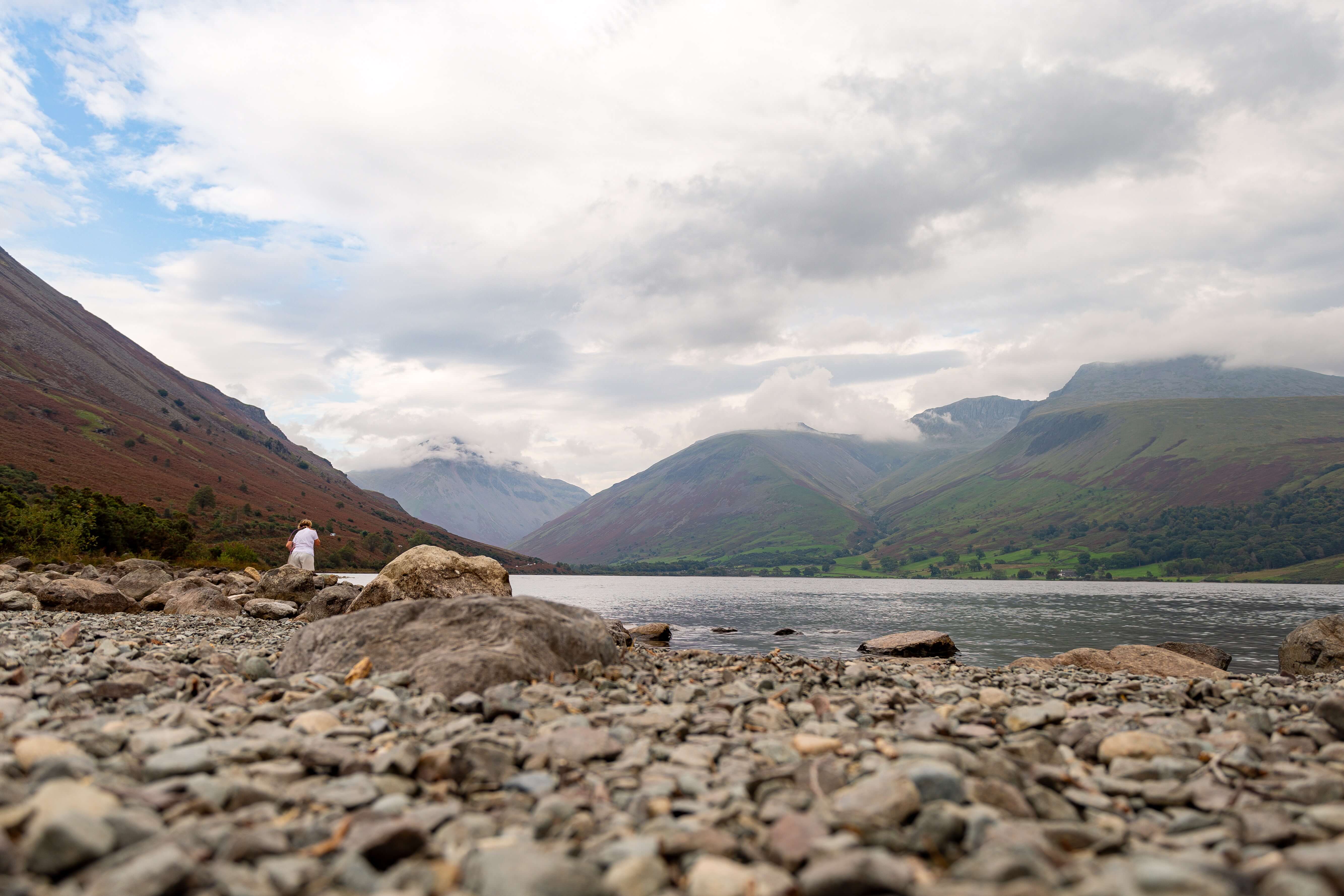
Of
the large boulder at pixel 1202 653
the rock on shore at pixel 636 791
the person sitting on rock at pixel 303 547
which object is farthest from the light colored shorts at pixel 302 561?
the large boulder at pixel 1202 653

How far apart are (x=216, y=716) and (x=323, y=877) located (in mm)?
5012

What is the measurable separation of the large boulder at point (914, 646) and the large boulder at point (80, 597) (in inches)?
1317

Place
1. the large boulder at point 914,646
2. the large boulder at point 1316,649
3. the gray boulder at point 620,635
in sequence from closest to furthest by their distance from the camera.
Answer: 1. the gray boulder at point 620,635
2. the large boulder at point 1316,649
3. the large boulder at point 914,646

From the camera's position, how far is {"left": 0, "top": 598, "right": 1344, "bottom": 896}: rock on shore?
4152mm

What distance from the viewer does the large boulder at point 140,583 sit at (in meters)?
30.5

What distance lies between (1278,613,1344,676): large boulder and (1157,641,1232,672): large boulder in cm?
198

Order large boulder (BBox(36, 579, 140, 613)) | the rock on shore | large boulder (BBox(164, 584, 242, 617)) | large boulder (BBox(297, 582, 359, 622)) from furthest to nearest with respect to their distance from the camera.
Answer: 1. large boulder (BBox(164, 584, 242, 617))
2. large boulder (BBox(297, 582, 359, 622))
3. large boulder (BBox(36, 579, 140, 613))
4. the rock on shore

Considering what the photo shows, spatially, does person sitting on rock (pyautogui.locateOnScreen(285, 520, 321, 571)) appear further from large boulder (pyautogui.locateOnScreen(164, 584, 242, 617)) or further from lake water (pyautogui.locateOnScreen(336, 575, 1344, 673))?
lake water (pyautogui.locateOnScreen(336, 575, 1344, 673))

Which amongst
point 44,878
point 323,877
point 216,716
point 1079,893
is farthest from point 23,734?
point 1079,893

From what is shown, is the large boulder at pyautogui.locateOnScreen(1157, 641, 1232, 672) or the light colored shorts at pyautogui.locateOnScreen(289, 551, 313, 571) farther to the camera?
the light colored shorts at pyautogui.locateOnScreen(289, 551, 313, 571)

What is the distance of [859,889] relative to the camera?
13.3ft

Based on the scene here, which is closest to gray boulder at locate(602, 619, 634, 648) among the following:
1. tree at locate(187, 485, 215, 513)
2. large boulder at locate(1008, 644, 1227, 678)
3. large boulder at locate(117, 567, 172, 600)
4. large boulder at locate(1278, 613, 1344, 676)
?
large boulder at locate(1008, 644, 1227, 678)

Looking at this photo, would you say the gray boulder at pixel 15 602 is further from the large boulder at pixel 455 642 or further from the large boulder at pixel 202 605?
the large boulder at pixel 455 642

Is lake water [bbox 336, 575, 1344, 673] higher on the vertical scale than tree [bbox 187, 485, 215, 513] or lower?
lower
